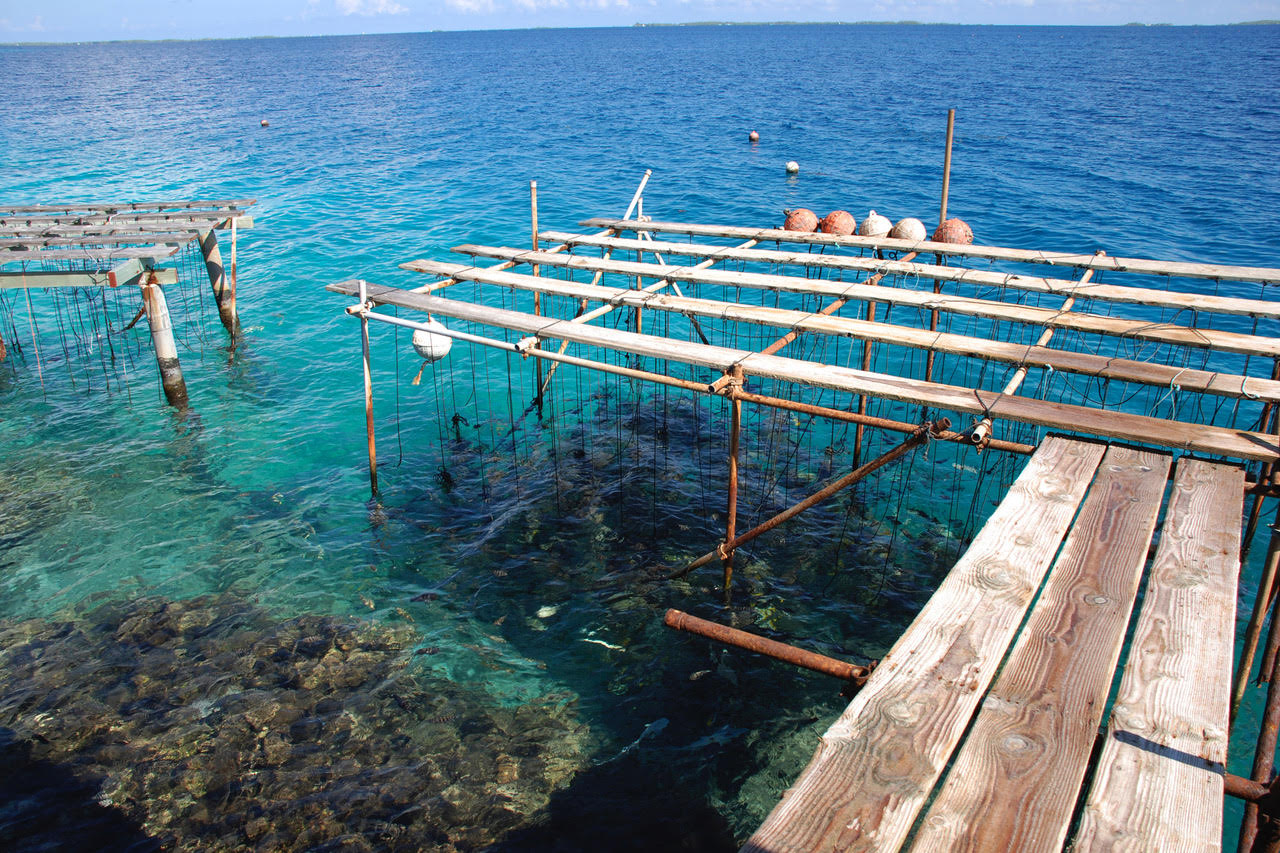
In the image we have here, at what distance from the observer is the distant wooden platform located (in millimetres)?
3160

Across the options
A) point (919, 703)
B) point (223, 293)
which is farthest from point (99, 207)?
point (919, 703)

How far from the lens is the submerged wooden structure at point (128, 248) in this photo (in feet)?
49.4

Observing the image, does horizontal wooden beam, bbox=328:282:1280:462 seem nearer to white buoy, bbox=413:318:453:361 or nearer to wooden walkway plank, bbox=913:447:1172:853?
white buoy, bbox=413:318:453:361

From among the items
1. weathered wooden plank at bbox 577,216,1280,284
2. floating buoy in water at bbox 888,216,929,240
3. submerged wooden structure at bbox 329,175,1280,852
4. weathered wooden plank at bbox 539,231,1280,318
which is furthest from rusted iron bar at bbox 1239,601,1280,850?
floating buoy in water at bbox 888,216,929,240

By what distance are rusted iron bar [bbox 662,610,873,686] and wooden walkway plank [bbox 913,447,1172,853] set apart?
2.46ft

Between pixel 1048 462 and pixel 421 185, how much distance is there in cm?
4170

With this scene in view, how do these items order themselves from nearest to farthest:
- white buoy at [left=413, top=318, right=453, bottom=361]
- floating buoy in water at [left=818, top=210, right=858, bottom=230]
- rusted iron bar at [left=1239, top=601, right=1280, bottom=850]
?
1. rusted iron bar at [left=1239, top=601, right=1280, bottom=850]
2. white buoy at [left=413, top=318, right=453, bottom=361]
3. floating buoy in water at [left=818, top=210, right=858, bottom=230]

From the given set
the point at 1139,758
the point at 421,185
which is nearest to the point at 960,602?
the point at 1139,758

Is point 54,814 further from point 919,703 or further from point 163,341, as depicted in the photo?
point 163,341

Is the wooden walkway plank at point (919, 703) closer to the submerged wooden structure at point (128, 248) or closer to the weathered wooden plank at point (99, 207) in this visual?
the submerged wooden structure at point (128, 248)

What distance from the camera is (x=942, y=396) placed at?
7805 mm

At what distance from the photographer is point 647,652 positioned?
1050 centimetres

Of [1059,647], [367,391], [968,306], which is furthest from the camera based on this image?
[367,391]

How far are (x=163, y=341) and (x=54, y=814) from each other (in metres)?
11.2
